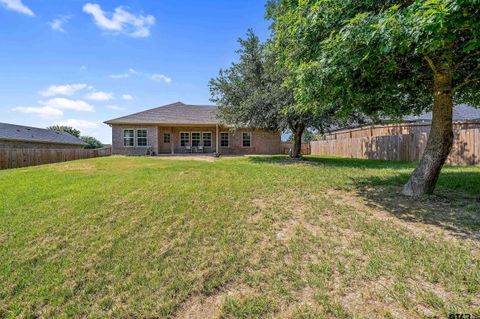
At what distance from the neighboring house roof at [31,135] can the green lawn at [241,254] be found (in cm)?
2324

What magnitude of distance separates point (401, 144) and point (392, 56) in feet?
37.8

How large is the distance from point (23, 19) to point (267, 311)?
12.5 meters

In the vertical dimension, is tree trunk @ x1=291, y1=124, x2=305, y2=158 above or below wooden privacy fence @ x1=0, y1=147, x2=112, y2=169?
above

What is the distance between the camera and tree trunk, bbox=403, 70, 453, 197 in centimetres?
556

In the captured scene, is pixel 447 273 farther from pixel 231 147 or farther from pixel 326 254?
pixel 231 147

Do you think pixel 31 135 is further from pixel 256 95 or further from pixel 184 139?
pixel 256 95

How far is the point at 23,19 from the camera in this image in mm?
9039

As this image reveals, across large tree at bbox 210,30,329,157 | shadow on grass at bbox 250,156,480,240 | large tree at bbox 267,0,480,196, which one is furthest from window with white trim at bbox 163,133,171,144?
shadow on grass at bbox 250,156,480,240

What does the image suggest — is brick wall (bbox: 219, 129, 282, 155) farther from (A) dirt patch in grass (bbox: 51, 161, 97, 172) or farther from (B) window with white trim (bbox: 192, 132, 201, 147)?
(A) dirt patch in grass (bbox: 51, 161, 97, 172)

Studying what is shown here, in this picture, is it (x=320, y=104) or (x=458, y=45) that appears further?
(x=320, y=104)

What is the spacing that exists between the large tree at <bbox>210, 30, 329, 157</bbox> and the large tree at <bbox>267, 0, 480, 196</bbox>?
532cm

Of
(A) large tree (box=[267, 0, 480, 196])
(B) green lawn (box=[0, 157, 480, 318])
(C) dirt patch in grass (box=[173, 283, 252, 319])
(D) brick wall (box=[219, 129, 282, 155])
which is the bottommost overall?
(C) dirt patch in grass (box=[173, 283, 252, 319])

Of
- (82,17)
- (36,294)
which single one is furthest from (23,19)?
(36,294)

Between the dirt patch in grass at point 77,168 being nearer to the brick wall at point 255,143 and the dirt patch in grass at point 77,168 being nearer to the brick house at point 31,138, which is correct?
the brick wall at point 255,143
